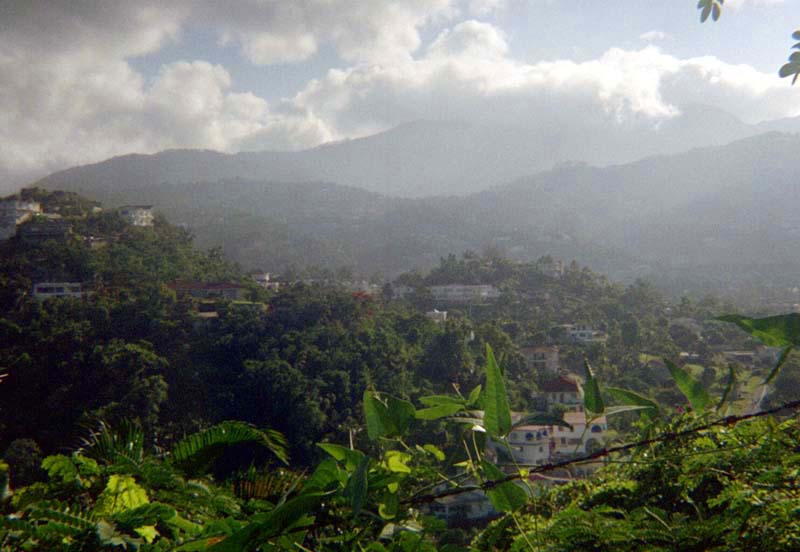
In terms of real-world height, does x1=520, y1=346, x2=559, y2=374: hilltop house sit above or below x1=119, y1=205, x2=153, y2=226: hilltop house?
below

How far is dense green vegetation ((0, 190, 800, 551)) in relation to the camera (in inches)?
22.9

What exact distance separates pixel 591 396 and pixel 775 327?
192 millimetres

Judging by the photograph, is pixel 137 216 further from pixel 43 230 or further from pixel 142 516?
A: pixel 142 516

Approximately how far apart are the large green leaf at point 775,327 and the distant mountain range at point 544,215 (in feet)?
108

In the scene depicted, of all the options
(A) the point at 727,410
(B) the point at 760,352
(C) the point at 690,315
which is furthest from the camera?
(C) the point at 690,315

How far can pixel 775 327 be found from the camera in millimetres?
552

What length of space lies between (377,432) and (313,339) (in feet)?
44.6

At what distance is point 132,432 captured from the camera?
784 millimetres

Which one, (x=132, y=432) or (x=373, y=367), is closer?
(x=132, y=432)

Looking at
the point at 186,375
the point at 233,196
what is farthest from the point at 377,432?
the point at 233,196

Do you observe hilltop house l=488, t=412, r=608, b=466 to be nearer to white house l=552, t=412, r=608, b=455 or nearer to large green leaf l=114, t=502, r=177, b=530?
white house l=552, t=412, r=608, b=455

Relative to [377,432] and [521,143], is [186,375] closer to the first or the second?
[377,432]

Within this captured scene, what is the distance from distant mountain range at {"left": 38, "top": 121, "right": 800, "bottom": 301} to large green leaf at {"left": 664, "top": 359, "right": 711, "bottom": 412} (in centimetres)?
3299

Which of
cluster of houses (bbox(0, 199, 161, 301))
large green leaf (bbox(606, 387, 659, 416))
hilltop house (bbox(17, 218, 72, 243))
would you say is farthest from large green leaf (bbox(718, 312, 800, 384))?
hilltop house (bbox(17, 218, 72, 243))
